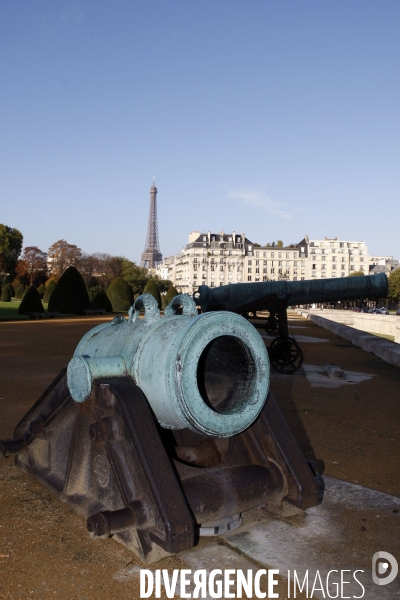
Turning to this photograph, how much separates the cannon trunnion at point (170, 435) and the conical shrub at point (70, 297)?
2941 centimetres

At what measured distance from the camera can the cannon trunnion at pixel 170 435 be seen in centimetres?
287

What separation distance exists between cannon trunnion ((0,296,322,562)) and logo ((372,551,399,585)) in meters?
0.54

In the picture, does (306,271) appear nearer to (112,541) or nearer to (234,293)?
(234,293)

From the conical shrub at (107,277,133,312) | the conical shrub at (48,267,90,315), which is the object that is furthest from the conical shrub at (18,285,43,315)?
the conical shrub at (107,277,133,312)

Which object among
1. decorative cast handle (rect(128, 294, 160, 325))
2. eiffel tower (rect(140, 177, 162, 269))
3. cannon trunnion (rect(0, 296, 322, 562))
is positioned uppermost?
eiffel tower (rect(140, 177, 162, 269))

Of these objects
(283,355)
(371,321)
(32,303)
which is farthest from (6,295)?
(283,355)

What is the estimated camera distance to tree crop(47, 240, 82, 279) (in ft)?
216

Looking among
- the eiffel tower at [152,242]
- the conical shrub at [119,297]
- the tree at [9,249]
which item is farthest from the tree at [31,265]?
the eiffel tower at [152,242]

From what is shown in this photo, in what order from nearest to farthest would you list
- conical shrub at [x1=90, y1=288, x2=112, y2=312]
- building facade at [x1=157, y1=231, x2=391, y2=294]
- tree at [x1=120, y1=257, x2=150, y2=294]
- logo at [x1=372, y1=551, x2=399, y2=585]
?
1. logo at [x1=372, y1=551, x2=399, y2=585]
2. conical shrub at [x1=90, y1=288, x2=112, y2=312]
3. tree at [x1=120, y1=257, x2=150, y2=294]
4. building facade at [x1=157, y1=231, x2=391, y2=294]

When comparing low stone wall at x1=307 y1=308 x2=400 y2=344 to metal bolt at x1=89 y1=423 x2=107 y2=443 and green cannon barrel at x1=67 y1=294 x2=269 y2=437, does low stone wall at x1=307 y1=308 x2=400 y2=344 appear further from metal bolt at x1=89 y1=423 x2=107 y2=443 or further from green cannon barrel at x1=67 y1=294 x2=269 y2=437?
metal bolt at x1=89 y1=423 x2=107 y2=443

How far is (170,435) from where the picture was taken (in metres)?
Answer: 3.66

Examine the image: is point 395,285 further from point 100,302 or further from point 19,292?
point 100,302

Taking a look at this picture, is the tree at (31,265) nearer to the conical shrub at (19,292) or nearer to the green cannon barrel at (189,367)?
the conical shrub at (19,292)

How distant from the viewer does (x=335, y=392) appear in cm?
804
